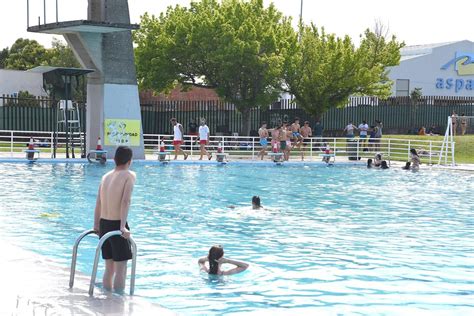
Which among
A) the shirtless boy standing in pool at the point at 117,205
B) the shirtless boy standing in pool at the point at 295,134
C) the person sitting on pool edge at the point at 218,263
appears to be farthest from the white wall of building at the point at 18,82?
the shirtless boy standing in pool at the point at 117,205

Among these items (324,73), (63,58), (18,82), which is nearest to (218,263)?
(324,73)

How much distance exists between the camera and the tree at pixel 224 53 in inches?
1720

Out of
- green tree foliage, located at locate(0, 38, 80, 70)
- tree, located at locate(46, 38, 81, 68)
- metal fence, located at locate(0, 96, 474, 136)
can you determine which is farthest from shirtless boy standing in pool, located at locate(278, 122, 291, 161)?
green tree foliage, located at locate(0, 38, 80, 70)

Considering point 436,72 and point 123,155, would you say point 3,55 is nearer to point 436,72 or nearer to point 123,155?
point 436,72

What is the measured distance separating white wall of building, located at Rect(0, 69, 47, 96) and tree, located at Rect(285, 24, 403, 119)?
1756 centimetres

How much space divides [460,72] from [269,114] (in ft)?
99.0

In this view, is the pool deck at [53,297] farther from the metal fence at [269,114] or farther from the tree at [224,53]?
the tree at [224,53]

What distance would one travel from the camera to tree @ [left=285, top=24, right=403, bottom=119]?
1781 inches

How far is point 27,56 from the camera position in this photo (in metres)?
73.6

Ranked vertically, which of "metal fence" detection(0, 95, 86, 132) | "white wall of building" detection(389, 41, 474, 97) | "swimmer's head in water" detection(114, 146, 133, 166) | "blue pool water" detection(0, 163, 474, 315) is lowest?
"blue pool water" detection(0, 163, 474, 315)

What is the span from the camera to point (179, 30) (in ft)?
149

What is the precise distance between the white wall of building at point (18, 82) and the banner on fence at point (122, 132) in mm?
20952

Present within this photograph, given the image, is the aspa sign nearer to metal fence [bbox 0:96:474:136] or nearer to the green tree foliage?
metal fence [bbox 0:96:474:136]

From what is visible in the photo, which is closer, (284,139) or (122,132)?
(122,132)
